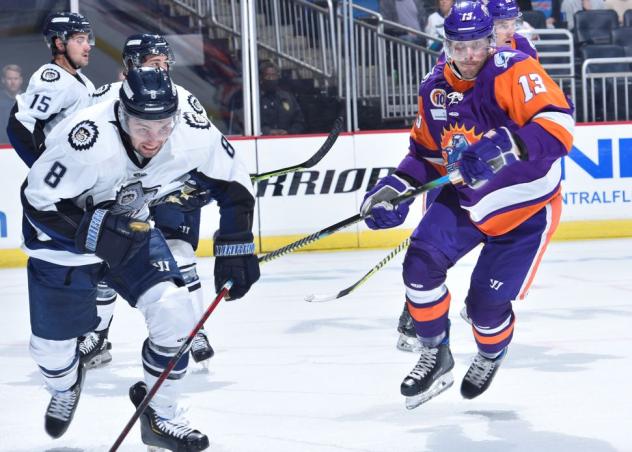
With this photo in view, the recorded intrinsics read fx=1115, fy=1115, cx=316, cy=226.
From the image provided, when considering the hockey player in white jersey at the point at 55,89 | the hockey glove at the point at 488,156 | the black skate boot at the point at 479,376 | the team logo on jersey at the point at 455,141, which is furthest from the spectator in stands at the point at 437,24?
the hockey glove at the point at 488,156

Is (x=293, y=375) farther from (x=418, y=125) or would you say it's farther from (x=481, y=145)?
(x=481, y=145)

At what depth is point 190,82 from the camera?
757cm

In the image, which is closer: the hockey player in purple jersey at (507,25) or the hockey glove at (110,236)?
the hockey glove at (110,236)

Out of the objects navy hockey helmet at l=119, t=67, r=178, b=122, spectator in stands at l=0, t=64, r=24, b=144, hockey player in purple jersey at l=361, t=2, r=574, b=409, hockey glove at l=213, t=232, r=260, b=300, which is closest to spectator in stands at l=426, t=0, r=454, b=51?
spectator in stands at l=0, t=64, r=24, b=144

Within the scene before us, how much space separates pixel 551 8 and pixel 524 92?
19.9ft

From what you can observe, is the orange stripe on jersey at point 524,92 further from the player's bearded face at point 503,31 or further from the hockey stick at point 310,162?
the hockey stick at point 310,162

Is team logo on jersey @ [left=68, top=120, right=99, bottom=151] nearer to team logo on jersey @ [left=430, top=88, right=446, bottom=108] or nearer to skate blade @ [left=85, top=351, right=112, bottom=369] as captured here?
team logo on jersey @ [left=430, top=88, right=446, bottom=108]

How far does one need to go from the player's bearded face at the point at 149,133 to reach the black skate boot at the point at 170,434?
2.15 ft

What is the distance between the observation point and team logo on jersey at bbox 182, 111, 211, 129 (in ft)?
9.23

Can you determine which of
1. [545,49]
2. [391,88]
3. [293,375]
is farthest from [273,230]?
[293,375]

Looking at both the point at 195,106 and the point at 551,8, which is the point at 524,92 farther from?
the point at 551,8

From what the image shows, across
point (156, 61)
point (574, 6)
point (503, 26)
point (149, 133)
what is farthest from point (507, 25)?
point (574, 6)

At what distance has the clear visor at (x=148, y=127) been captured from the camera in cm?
258

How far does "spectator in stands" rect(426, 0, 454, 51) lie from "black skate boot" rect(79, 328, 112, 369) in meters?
4.52
